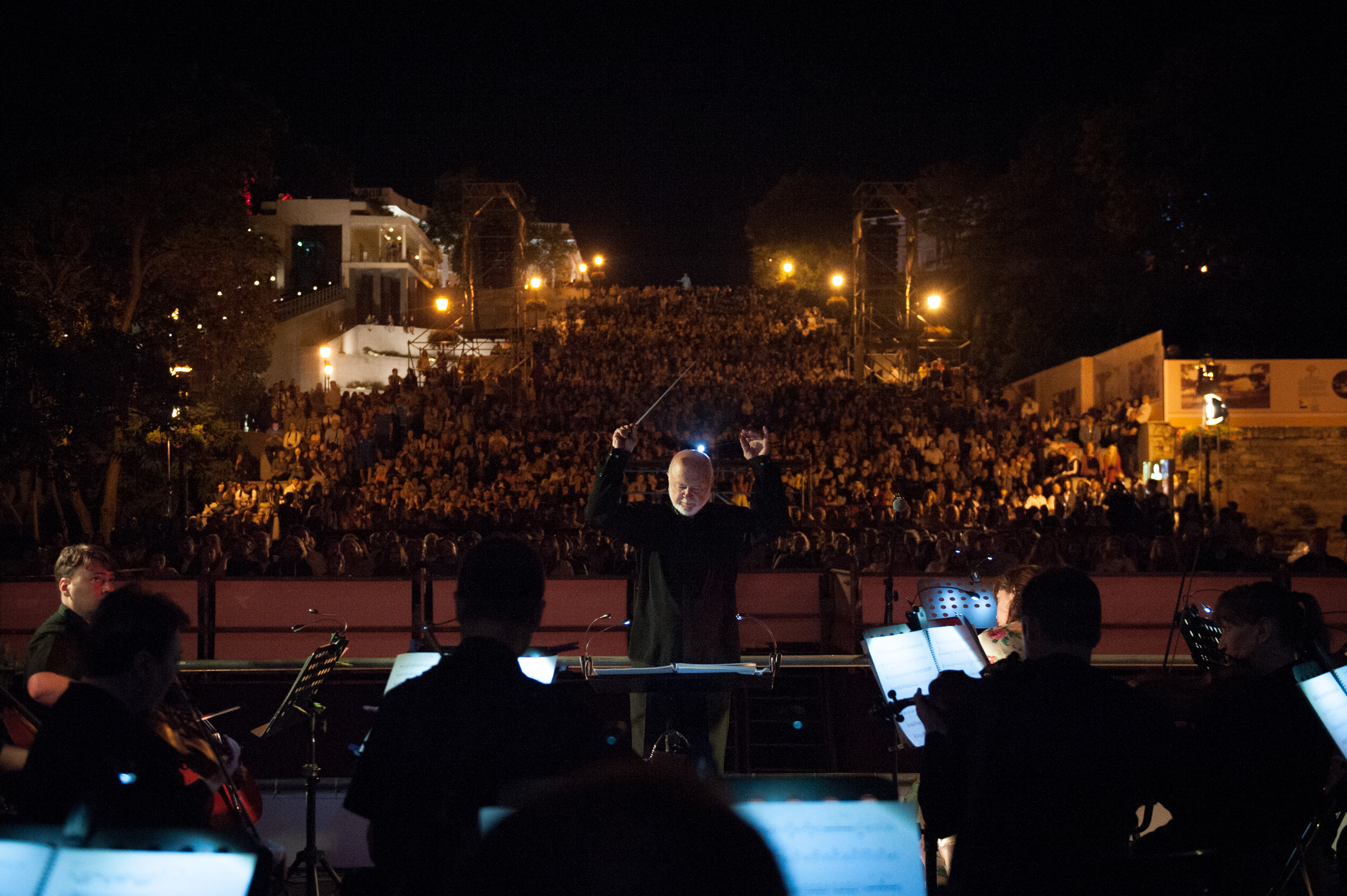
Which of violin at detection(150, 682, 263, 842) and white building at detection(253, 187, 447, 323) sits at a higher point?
white building at detection(253, 187, 447, 323)

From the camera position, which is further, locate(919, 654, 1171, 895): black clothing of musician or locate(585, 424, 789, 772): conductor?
locate(585, 424, 789, 772): conductor

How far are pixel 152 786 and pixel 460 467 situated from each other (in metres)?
15.1

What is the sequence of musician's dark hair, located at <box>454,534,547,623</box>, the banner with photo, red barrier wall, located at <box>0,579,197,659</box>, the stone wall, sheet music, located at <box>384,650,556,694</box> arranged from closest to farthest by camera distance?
musician's dark hair, located at <box>454,534,547,623</box> → sheet music, located at <box>384,650,556,694</box> → red barrier wall, located at <box>0,579,197,659</box> → the banner with photo → the stone wall

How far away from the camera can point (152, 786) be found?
239 cm

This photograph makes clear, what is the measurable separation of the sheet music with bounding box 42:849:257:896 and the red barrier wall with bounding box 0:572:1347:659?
5.90 meters

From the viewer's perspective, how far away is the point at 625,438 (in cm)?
424

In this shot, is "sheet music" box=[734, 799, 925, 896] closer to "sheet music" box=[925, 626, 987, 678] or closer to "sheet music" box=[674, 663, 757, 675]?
"sheet music" box=[674, 663, 757, 675]

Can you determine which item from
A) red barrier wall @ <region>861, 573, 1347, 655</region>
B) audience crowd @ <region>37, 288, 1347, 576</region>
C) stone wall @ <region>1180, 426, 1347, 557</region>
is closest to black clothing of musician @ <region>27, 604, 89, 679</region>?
audience crowd @ <region>37, 288, 1347, 576</region>

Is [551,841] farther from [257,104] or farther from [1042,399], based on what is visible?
[1042,399]

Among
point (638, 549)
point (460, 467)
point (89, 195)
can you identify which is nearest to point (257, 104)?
point (89, 195)

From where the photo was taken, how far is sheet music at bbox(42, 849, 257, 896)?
5.38 feet

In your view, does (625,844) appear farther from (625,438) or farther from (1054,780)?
(625,438)

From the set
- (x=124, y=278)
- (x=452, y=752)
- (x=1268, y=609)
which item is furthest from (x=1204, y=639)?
(x=124, y=278)

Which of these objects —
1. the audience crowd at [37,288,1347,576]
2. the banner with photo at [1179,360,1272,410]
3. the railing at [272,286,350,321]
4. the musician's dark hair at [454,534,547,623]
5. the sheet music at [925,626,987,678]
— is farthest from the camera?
the railing at [272,286,350,321]
